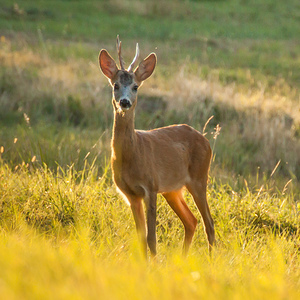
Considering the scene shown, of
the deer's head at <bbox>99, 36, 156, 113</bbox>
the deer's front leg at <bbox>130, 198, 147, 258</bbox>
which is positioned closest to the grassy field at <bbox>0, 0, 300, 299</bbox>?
the deer's front leg at <bbox>130, 198, 147, 258</bbox>

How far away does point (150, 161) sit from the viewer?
592 centimetres

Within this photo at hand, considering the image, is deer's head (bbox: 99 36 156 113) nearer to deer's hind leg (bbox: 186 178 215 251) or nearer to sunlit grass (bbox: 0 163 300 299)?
sunlit grass (bbox: 0 163 300 299)

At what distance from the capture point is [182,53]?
20000 mm

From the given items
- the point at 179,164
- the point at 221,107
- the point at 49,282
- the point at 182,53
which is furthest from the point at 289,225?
the point at 182,53

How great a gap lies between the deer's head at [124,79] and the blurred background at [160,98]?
1.36 m

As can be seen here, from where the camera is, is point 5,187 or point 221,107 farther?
point 221,107

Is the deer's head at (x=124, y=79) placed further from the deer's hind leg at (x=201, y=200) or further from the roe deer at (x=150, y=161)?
the deer's hind leg at (x=201, y=200)

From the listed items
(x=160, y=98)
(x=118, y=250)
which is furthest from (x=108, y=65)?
(x=160, y=98)

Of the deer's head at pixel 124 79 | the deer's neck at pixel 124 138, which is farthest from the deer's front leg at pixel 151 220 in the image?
the deer's head at pixel 124 79

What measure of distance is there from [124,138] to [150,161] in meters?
0.40

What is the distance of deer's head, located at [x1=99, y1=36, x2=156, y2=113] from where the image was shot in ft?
18.0

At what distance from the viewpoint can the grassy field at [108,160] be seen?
3.63m

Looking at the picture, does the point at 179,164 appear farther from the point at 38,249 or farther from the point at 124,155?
A: the point at 38,249

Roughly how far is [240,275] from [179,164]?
2.21 metres
